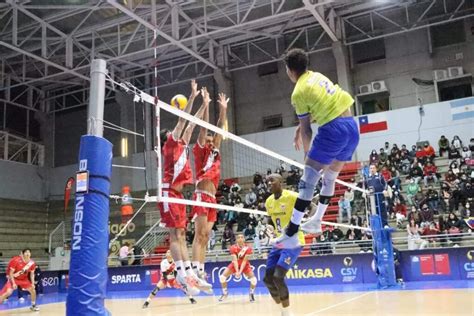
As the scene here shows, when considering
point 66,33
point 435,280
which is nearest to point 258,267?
point 435,280

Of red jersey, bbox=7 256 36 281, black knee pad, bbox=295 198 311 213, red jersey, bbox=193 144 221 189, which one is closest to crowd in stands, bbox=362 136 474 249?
red jersey, bbox=193 144 221 189

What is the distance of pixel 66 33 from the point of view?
65.5 ft

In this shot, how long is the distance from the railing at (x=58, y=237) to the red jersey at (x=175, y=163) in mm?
18580

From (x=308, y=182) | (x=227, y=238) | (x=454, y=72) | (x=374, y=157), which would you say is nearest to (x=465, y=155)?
(x=374, y=157)

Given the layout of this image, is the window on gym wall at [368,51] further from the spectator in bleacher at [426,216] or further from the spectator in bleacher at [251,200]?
the spectator in bleacher at [426,216]

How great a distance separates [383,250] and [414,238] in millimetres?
1783

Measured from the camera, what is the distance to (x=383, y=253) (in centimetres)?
1219

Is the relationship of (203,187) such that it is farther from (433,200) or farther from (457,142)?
(457,142)

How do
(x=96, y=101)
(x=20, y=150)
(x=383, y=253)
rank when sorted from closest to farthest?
1. (x=96, y=101)
2. (x=383, y=253)
3. (x=20, y=150)

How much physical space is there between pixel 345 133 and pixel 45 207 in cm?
2396

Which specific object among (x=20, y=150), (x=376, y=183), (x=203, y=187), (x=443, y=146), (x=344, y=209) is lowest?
(x=203, y=187)

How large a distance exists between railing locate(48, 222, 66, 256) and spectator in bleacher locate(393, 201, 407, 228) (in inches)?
581

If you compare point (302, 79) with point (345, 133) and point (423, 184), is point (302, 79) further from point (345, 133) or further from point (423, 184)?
point (423, 184)

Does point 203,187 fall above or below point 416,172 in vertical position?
below
